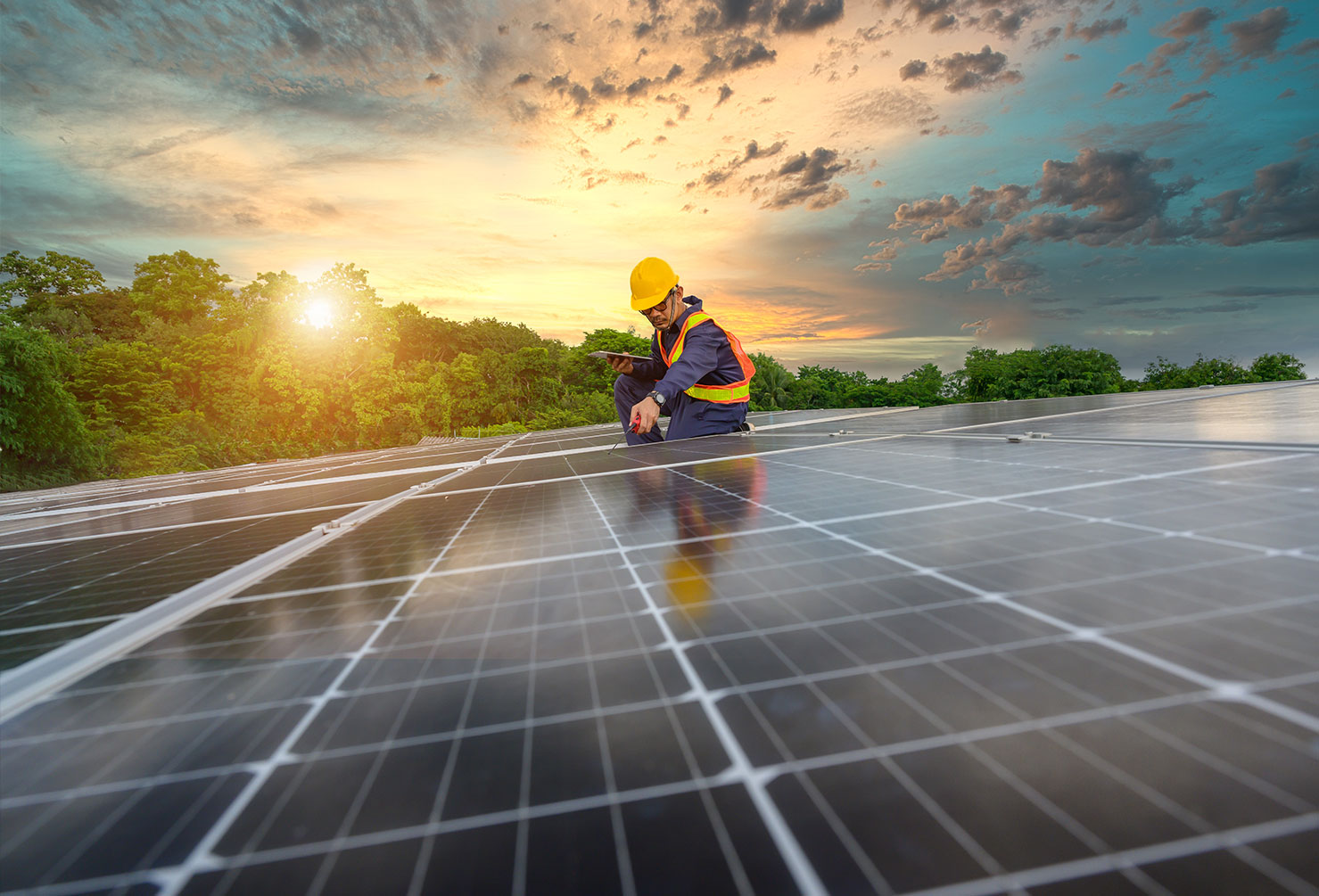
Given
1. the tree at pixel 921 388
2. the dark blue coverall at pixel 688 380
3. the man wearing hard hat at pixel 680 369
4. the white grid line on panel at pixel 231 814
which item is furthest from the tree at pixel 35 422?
the tree at pixel 921 388

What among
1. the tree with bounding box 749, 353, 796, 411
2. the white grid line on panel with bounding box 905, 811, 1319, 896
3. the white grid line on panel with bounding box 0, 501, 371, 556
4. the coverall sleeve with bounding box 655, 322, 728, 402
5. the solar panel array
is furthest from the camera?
the tree with bounding box 749, 353, 796, 411

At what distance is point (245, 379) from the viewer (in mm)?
35094

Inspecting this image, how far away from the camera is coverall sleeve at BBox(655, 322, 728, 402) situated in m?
8.55

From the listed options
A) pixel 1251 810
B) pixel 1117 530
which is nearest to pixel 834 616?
pixel 1251 810

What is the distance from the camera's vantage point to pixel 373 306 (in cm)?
3756

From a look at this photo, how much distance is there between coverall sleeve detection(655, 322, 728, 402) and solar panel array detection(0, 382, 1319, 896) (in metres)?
5.73

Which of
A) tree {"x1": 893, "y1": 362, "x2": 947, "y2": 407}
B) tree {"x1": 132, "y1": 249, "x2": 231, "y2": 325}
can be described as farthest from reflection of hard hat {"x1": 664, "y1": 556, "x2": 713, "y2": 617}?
tree {"x1": 132, "y1": 249, "x2": 231, "y2": 325}

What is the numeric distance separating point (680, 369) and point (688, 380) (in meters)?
0.22

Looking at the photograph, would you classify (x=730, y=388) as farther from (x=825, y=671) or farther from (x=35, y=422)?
(x=35, y=422)

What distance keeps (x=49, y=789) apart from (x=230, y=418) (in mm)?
41126

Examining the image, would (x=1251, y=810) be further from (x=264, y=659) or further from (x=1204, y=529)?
(x=264, y=659)

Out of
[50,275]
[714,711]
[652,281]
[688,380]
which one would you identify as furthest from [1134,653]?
[50,275]

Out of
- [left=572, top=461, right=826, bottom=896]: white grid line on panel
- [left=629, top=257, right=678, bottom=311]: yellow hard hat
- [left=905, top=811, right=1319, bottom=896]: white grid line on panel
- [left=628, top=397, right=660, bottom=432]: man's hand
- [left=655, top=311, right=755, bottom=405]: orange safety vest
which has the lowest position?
[left=572, top=461, right=826, bottom=896]: white grid line on panel

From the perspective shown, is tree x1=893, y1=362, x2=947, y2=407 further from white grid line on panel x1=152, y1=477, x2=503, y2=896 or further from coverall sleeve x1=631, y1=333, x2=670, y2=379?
white grid line on panel x1=152, y1=477, x2=503, y2=896
